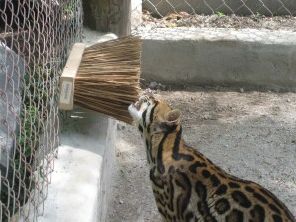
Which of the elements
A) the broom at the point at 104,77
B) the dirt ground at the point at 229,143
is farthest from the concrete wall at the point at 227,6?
the broom at the point at 104,77

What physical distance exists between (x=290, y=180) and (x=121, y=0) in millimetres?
1491

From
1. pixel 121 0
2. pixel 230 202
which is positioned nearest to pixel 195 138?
pixel 121 0

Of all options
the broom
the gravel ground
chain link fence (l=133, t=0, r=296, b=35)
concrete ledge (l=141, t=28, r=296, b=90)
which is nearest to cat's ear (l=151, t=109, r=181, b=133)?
the broom

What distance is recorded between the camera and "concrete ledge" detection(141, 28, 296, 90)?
4.75m

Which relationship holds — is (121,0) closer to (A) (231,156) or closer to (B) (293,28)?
(A) (231,156)

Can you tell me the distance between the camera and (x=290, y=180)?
12.3 feet

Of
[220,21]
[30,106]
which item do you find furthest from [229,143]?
[30,106]

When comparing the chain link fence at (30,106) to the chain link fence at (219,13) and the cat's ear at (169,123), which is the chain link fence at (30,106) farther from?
the chain link fence at (219,13)

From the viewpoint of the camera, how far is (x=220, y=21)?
5379 millimetres

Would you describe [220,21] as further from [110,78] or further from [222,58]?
[110,78]

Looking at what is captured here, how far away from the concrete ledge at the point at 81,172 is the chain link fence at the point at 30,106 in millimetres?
55

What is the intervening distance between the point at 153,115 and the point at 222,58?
→ 174 cm

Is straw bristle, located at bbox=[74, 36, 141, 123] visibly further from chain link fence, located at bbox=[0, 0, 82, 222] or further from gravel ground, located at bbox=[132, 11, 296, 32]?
gravel ground, located at bbox=[132, 11, 296, 32]

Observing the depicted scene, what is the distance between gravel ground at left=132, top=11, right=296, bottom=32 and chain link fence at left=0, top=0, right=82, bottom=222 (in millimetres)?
1919
